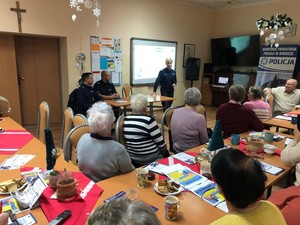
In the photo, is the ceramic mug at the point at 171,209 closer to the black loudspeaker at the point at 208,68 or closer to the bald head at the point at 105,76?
the bald head at the point at 105,76

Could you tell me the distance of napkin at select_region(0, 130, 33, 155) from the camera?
206 cm

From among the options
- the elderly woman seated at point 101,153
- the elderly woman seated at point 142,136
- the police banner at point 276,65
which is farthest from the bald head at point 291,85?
the elderly woman seated at point 101,153

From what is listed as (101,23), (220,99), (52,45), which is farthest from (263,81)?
(52,45)

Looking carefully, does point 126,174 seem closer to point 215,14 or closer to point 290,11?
point 290,11

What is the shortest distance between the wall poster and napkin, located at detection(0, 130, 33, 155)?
10.9 feet

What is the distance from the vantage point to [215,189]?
58.0 inches

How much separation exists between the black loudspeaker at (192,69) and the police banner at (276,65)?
1.79m

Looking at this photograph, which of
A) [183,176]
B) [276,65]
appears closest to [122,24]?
[276,65]

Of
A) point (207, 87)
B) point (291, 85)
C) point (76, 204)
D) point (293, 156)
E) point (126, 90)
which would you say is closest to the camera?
point (76, 204)

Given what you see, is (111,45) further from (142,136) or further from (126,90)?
(142,136)

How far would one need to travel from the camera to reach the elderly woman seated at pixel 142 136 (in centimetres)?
218

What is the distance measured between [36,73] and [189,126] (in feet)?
13.5

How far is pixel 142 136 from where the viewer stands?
2178 millimetres

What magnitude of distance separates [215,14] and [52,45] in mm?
5496
